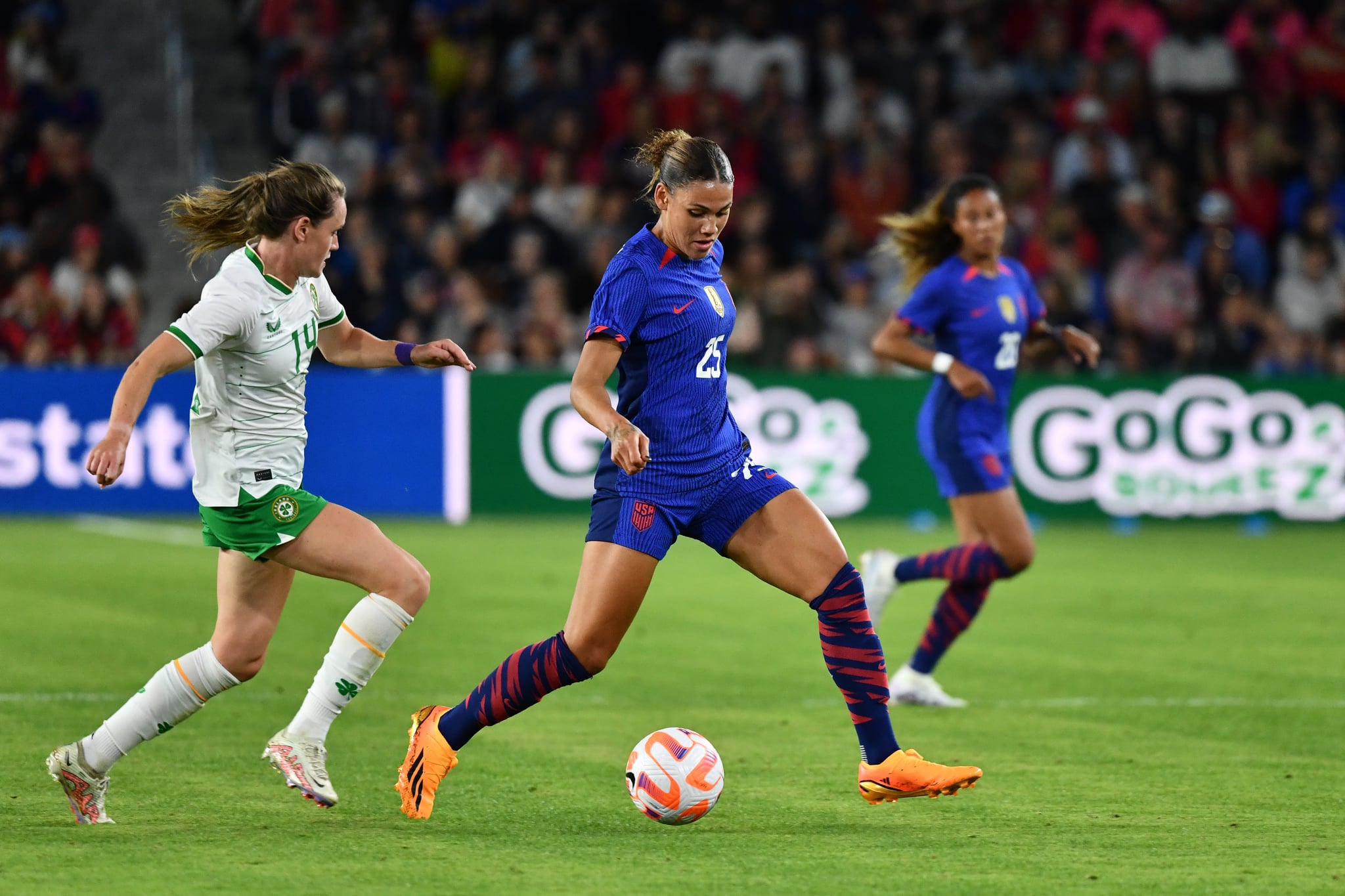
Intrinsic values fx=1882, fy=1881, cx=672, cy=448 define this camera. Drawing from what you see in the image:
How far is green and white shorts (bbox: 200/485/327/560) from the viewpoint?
578 centimetres

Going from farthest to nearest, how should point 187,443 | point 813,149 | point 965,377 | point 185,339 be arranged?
point 813,149 < point 187,443 < point 965,377 < point 185,339

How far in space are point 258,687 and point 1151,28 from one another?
16.4 metres

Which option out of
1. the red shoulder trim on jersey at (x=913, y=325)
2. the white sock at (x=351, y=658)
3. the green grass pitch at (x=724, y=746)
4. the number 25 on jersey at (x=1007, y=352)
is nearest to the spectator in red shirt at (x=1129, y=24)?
the green grass pitch at (x=724, y=746)

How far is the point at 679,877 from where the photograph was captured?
16.3 feet

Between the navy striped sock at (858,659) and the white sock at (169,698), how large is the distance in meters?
1.88

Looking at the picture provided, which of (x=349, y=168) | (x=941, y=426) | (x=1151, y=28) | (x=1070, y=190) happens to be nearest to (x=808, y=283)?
(x=1070, y=190)

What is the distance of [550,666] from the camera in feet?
19.1

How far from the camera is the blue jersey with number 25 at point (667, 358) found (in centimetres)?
581

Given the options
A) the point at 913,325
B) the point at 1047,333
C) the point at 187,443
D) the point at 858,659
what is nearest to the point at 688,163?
the point at 858,659

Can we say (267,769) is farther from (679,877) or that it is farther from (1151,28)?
(1151,28)

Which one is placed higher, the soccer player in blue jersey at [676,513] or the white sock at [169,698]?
the soccer player in blue jersey at [676,513]

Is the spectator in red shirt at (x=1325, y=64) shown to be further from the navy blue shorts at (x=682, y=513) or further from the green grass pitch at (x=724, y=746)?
the navy blue shorts at (x=682, y=513)

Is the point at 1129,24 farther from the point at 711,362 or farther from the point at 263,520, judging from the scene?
the point at 263,520

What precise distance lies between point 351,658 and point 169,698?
1.87ft
